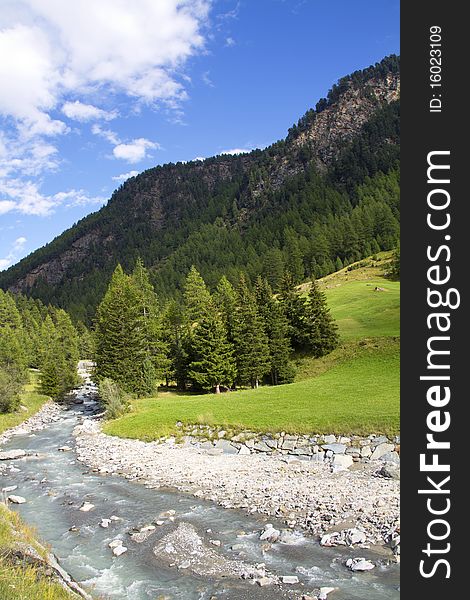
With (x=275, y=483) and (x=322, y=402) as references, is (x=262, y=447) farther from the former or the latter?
(x=322, y=402)

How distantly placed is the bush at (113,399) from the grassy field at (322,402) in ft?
4.70

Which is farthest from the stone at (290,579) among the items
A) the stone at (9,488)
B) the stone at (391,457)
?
the stone at (9,488)

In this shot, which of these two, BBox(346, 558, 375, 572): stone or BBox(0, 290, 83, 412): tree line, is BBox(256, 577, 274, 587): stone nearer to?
BBox(346, 558, 375, 572): stone

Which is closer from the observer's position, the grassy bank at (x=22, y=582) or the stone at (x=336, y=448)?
the grassy bank at (x=22, y=582)

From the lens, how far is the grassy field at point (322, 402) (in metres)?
31.7

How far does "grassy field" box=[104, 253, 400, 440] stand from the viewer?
1249 inches

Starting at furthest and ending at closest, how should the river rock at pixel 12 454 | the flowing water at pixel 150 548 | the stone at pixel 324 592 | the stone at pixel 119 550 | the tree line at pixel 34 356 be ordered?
the tree line at pixel 34 356 → the river rock at pixel 12 454 → the stone at pixel 119 550 → the flowing water at pixel 150 548 → the stone at pixel 324 592

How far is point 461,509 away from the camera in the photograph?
24.8ft

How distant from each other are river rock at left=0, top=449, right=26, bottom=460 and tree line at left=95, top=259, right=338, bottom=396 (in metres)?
18.0

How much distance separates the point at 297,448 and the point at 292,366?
24.7 metres

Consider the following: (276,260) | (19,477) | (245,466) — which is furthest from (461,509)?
(276,260)

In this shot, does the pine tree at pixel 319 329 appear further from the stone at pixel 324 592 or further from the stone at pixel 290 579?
the stone at pixel 324 592

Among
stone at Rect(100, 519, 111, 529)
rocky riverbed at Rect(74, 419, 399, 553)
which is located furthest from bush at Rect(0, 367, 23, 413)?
stone at Rect(100, 519, 111, 529)

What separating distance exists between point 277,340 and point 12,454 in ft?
105
